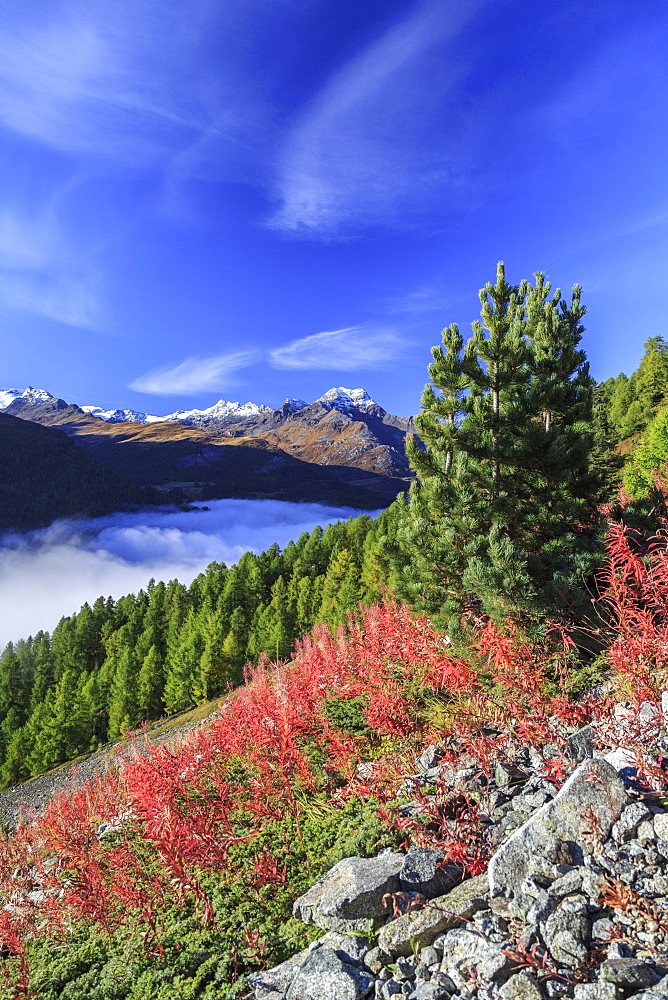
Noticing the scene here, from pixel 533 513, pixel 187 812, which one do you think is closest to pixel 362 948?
pixel 187 812

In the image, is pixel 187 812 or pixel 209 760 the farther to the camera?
pixel 209 760

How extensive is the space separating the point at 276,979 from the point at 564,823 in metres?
3.43

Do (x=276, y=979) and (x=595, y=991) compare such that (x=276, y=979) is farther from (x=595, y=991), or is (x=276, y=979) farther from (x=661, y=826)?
(x=661, y=826)

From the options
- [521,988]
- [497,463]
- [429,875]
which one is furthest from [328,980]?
[497,463]

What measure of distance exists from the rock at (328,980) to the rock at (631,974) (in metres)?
2.21

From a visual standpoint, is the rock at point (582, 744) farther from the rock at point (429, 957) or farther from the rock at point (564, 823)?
the rock at point (429, 957)

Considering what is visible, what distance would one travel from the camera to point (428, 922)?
4680 millimetres

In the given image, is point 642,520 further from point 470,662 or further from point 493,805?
point 493,805

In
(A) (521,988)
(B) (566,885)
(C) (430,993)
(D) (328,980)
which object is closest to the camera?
(A) (521,988)

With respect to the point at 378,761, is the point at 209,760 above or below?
below

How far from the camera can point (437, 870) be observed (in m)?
5.39

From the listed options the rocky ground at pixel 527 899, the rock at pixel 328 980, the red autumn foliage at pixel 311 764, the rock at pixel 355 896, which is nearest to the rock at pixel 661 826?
the rocky ground at pixel 527 899

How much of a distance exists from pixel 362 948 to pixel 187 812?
4.72 meters

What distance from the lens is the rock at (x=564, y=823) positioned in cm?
460
